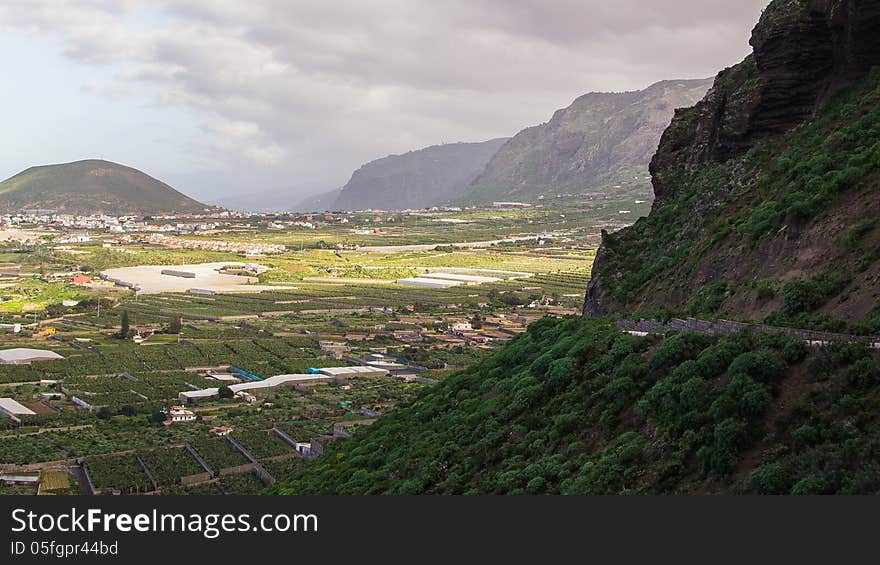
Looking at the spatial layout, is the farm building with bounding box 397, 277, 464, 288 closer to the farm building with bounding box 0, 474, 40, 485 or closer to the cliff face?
the farm building with bounding box 0, 474, 40, 485

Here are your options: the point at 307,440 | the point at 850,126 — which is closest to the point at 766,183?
the point at 850,126

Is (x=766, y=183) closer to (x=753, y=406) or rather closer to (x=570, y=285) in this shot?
(x=753, y=406)

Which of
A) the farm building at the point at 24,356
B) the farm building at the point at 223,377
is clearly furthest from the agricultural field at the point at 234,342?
the farm building at the point at 24,356

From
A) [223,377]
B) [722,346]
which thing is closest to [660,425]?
[722,346]

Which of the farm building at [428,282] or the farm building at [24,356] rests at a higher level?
the farm building at [428,282]

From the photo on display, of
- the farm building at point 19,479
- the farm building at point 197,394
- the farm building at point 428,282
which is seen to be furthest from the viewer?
the farm building at point 428,282

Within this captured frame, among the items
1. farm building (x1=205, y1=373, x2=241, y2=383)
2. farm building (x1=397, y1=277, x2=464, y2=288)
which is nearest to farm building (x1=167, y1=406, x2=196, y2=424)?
farm building (x1=205, y1=373, x2=241, y2=383)

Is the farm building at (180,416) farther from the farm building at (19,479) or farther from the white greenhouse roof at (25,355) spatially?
the white greenhouse roof at (25,355)
